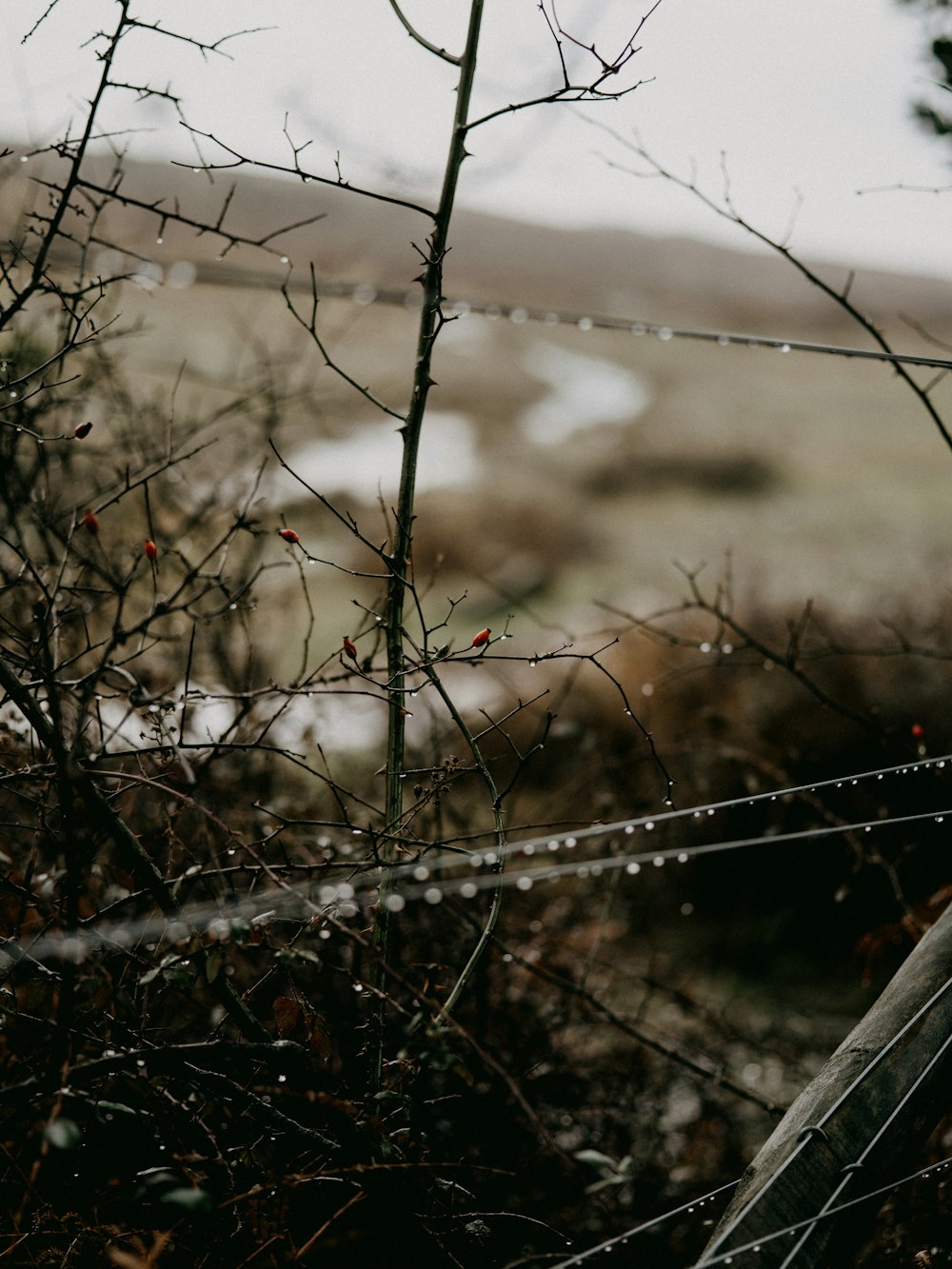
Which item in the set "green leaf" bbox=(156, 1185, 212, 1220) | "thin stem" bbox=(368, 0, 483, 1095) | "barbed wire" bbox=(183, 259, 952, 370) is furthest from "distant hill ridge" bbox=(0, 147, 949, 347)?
"green leaf" bbox=(156, 1185, 212, 1220)

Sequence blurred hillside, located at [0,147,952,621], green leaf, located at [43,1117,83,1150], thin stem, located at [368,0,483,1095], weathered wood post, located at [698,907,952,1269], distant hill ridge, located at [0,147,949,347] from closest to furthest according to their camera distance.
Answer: green leaf, located at [43,1117,83,1150], weathered wood post, located at [698,907,952,1269], thin stem, located at [368,0,483,1095], blurred hillside, located at [0,147,952,621], distant hill ridge, located at [0,147,949,347]

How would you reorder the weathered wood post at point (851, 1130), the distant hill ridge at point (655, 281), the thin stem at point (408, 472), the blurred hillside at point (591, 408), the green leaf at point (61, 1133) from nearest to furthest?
1. the green leaf at point (61, 1133)
2. the weathered wood post at point (851, 1130)
3. the thin stem at point (408, 472)
4. the blurred hillside at point (591, 408)
5. the distant hill ridge at point (655, 281)

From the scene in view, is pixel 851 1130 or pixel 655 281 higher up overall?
pixel 655 281

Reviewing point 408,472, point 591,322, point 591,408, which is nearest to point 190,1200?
point 408,472

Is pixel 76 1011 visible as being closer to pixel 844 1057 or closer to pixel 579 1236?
pixel 844 1057

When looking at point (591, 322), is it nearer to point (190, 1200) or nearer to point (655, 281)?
point (190, 1200)

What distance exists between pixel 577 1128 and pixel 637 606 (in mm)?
5220

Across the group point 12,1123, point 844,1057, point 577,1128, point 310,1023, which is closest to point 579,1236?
point 577,1128

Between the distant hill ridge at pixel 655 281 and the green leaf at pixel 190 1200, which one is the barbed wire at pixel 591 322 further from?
the distant hill ridge at pixel 655 281

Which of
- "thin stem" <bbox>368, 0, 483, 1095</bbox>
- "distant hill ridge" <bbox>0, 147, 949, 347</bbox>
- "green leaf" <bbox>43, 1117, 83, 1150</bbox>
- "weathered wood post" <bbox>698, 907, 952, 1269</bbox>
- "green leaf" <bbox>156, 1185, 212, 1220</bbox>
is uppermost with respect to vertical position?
"distant hill ridge" <bbox>0, 147, 949, 347</bbox>

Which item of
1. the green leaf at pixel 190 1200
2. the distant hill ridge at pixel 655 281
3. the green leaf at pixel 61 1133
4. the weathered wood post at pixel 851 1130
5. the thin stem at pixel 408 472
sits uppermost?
the distant hill ridge at pixel 655 281

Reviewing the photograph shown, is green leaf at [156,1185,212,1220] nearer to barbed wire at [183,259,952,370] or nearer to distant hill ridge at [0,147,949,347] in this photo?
barbed wire at [183,259,952,370]

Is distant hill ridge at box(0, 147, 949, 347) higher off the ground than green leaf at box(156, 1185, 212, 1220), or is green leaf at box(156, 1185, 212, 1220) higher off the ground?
distant hill ridge at box(0, 147, 949, 347)

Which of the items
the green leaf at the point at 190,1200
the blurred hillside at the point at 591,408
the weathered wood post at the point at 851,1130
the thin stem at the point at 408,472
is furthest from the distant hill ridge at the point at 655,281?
the green leaf at the point at 190,1200
